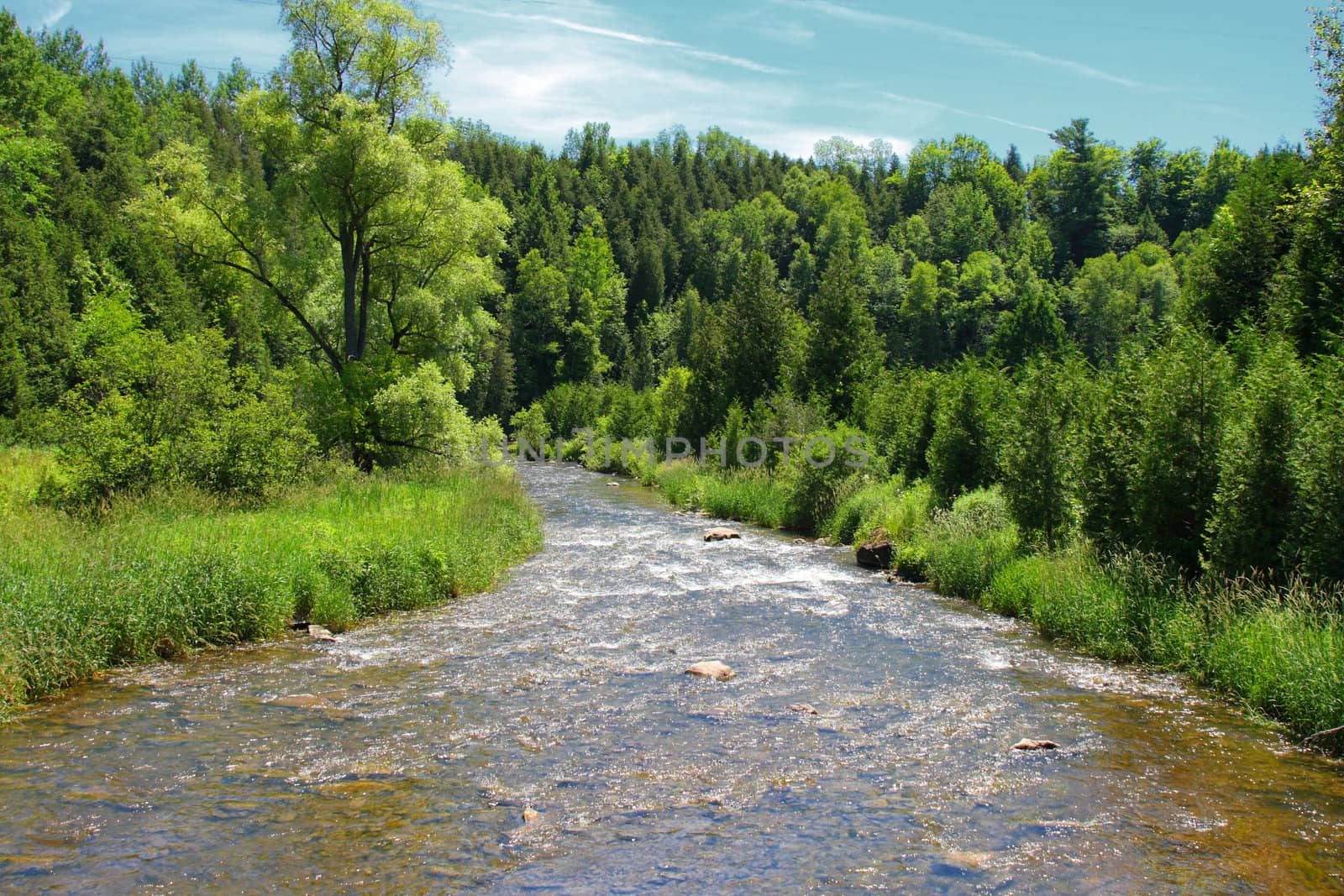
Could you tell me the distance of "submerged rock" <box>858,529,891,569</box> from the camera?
24453 mm

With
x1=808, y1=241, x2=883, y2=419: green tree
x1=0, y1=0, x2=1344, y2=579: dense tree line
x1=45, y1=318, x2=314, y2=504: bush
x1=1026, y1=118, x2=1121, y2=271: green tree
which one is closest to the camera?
x1=0, y1=0, x2=1344, y2=579: dense tree line

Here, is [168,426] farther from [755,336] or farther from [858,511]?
[755,336]

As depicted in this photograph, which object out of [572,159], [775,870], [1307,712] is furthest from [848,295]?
[572,159]

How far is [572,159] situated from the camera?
18300 centimetres

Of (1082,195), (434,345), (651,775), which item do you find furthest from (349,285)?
(1082,195)

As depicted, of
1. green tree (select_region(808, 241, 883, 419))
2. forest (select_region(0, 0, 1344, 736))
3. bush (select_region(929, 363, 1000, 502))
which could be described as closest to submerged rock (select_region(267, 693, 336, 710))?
forest (select_region(0, 0, 1344, 736))

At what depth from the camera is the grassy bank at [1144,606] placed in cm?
1180

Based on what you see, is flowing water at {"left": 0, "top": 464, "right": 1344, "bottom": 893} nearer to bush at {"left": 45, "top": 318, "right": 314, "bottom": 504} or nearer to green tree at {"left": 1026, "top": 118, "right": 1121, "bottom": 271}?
bush at {"left": 45, "top": 318, "right": 314, "bottom": 504}

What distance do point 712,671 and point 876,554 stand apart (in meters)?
11.6

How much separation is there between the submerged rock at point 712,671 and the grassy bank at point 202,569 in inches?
276

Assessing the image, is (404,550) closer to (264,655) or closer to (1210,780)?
(264,655)

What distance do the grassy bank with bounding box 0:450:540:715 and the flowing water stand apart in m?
0.68

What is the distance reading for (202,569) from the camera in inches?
588

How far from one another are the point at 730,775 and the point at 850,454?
74.7 feet
